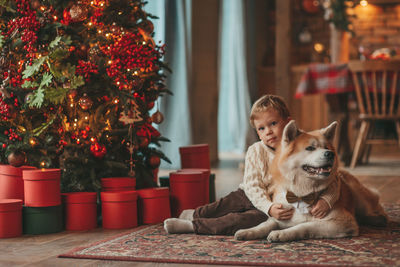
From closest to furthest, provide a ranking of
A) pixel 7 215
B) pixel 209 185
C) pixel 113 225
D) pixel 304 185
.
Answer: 1. pixel 304 185
2. pixel 7 215
3. pixel 113 225
4. pixel 209 185

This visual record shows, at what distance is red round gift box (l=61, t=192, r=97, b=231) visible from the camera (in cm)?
244

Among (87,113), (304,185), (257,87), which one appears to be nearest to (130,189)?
(87,113)

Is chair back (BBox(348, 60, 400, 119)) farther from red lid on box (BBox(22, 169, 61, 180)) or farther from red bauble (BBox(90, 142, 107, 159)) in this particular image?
red lid on box (BBox(22, 169, 61, 180))

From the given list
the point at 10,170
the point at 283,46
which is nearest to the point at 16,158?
the point at 10,170

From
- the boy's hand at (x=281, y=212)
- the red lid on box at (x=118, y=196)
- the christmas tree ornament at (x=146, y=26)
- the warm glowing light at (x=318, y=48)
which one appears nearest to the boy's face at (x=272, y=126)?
the boy's hand at (x=281, y=212)

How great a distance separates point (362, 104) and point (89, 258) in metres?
3.37

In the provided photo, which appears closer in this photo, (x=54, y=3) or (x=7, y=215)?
(x=7, y=215)

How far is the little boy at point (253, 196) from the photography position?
222 centimetres

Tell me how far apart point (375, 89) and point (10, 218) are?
127 inches

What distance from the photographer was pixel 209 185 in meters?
3.02

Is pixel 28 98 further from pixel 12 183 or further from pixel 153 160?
pixel 153 160

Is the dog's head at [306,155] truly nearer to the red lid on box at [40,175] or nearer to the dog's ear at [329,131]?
the dog's ear at [329,131]

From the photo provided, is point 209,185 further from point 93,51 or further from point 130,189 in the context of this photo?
point 93,51

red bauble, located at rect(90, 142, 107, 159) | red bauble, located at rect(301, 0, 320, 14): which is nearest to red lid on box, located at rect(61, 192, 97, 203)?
red bauble, located at rect(90, 142, 107, 159)
